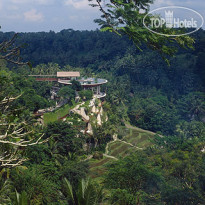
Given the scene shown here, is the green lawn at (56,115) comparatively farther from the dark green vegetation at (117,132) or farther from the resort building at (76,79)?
the resort building at (76,79)

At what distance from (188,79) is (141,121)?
93.7ft

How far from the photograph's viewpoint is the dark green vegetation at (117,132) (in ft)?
73.5

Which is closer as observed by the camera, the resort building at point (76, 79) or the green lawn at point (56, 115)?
the green lawn at point (56, 115)

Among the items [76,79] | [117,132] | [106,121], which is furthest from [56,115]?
[76,79]

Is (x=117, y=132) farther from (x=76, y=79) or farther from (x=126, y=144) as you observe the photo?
(x=76, y=79)

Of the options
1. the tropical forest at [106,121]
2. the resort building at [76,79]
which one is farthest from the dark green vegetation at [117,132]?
the resort building at [76,79]

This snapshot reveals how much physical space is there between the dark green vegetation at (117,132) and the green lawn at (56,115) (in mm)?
193

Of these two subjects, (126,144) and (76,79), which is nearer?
(126,144)

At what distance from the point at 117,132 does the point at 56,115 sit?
12866mm

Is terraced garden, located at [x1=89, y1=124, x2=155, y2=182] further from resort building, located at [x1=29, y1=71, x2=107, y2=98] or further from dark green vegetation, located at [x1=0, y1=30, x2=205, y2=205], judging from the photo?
resort building, located at [x1=29, y1=71, x2=107, y2=98]

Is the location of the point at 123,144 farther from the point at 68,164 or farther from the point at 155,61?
the point at 155,61

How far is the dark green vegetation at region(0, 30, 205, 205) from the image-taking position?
882 inches

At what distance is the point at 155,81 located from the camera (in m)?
89.4

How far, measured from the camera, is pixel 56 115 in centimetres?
5322
